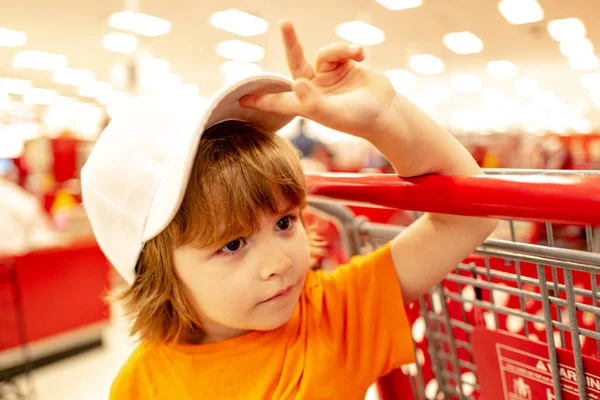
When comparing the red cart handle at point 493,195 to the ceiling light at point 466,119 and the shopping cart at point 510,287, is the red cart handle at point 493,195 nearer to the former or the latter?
the shopping cart at point 510,287

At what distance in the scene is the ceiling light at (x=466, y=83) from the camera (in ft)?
57.5

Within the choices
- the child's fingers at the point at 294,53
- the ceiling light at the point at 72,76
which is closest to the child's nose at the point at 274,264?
the child's fingers at the point at 294,53

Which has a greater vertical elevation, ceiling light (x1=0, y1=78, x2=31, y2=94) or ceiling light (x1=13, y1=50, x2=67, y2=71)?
ceiling light (x1=0, y1=78, x2=31, y2=94)

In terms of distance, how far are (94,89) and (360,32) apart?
33.3ft

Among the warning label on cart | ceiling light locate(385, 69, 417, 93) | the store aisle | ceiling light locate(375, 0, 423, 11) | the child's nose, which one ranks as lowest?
the store aisle

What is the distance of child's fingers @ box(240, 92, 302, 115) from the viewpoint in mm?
726

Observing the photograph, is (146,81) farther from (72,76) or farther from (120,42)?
(72,76)

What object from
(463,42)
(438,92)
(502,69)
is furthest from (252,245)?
(438,92)

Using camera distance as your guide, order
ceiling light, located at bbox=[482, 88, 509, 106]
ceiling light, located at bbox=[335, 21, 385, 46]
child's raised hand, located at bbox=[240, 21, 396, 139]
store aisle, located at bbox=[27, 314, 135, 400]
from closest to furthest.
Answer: child's raised hand, located at bbox=[240, 21, 396, 139] < store aisle, located at bbox=[27, 314, 135, 400] < ceiling light, located at bbox=[335, 21, 385, 46] < ceiling light, located at bbox=[482, 88, 509, 106]

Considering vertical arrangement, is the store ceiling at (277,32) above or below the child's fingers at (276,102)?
above

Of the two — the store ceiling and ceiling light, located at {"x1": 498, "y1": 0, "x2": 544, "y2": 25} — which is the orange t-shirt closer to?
the store ceiling

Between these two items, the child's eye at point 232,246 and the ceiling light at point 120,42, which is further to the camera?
the ceiling light at point 120,42

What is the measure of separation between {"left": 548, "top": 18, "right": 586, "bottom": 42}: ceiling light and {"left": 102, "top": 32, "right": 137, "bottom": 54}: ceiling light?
7.90 meters

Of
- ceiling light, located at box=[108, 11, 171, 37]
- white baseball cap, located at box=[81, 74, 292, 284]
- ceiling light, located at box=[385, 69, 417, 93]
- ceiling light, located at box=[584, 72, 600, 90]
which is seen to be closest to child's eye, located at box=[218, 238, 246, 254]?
white baseball cap, located at box=[81, 74, 292, 284]
